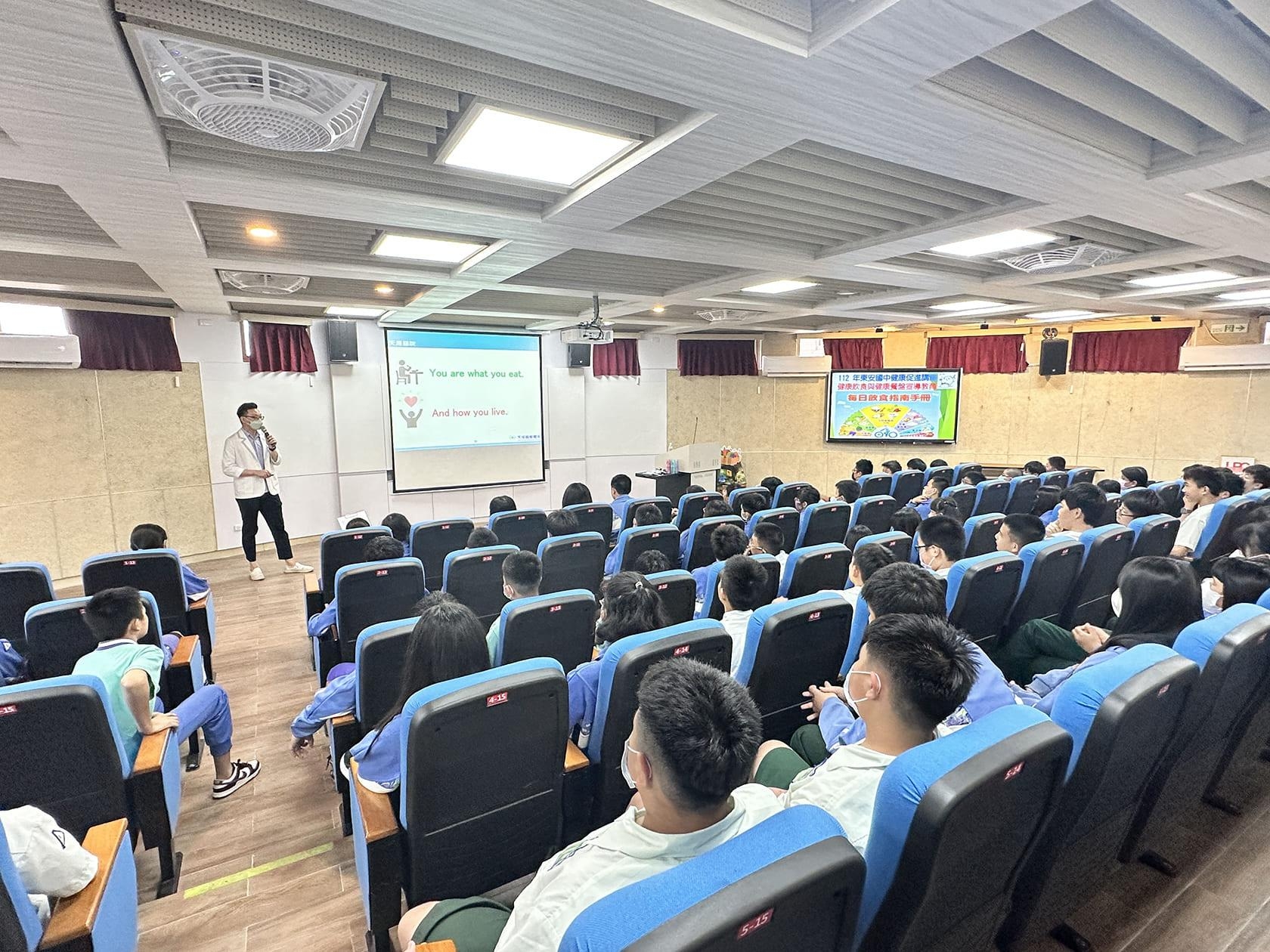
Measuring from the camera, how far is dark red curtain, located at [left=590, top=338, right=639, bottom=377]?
10.4 metres

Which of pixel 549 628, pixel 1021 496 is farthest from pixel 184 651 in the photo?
pixel 1021 496

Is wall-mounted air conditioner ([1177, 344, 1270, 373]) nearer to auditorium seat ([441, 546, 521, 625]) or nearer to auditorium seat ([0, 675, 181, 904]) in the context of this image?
auditorium seat ([441, 546, 521, 625])

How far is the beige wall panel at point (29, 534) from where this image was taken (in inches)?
235

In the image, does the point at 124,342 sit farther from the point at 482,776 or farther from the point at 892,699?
the point at 892,699

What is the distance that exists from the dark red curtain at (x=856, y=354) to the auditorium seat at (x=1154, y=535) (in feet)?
24.2

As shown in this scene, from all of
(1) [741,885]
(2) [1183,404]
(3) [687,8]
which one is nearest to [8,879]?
(1) [741,885]

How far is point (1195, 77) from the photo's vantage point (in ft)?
7.80

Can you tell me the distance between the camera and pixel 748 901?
793 millimetres

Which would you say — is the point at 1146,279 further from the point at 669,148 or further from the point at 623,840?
the point at 623,840

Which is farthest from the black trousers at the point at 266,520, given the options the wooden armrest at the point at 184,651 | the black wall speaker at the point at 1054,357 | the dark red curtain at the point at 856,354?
the black wall speaker at the point at 1054,357

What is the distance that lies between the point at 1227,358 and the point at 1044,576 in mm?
8237

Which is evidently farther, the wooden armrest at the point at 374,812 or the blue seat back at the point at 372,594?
the blue seat back at the point at 372,594

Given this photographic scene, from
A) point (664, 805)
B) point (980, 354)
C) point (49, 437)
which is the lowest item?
point (664, 805)

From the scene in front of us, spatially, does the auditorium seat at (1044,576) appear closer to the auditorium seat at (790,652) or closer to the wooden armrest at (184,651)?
the auditorium seat at (790,652)
